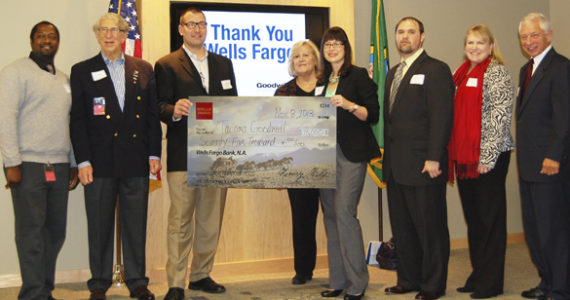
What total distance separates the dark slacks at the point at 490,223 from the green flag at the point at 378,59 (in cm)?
126

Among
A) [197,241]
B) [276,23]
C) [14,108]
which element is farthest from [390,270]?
[14,108]

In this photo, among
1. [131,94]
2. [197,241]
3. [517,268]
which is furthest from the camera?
[517,268]

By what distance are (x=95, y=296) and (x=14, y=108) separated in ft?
4.36

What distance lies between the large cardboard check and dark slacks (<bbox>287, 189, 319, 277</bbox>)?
58cm

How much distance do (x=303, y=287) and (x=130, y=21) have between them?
248cm

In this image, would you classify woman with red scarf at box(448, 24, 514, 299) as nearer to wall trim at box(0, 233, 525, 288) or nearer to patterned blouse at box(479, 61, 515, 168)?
patterned blouse at box(479, 61, 515, 168)

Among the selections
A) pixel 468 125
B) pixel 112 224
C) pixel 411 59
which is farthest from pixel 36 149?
pixel 468 125

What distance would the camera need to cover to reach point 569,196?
3332mm

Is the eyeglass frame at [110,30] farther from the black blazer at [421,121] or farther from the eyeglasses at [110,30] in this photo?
the black blazer at [421,121]

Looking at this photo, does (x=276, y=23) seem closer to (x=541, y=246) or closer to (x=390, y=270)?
(x=390, y=270)

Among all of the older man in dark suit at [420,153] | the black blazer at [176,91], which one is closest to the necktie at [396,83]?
the older man in dark suit at [420,153]

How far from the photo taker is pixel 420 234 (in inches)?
135

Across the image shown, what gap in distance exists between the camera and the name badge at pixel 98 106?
3422 mm

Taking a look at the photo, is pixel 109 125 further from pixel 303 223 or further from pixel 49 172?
pixel 303 223
